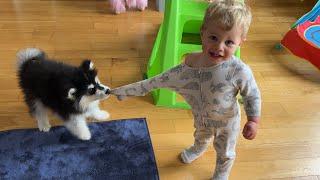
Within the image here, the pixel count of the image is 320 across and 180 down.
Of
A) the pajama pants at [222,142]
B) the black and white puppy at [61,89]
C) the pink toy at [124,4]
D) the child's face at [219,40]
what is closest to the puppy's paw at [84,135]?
the black and white puppy at [61,89]

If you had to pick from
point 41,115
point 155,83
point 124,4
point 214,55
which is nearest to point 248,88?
point 214,55

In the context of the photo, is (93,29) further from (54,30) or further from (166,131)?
(166,131)

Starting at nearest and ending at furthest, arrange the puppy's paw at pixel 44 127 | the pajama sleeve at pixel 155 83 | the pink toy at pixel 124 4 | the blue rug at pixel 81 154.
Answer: the pajama sleeve at pixel 155 83, the blue rug at pixel 81 154, the puppy's paw at pixel 44 127, the pink toy at pixel 124 4

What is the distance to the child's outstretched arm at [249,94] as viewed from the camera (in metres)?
0.91

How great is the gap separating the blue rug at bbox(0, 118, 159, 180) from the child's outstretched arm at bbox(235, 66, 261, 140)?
43 cm

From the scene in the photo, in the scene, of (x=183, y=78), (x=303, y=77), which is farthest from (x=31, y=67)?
(x=303, y=77)

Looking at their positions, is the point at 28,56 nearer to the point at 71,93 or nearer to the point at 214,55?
the point at 71,93

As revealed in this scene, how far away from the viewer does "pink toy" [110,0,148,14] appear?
2.14 meters

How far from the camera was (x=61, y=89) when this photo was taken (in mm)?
1145

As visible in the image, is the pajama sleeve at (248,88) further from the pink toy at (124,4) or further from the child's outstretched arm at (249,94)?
the pink toy at (124,4)

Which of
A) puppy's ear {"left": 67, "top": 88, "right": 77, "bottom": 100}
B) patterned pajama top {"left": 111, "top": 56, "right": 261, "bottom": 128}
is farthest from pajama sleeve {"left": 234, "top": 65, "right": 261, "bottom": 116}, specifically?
puppy's ear {"left": 67, "top": 88, "right": 77, "bottom": 100}

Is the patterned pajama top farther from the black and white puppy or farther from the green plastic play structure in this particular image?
the green plastic play structure

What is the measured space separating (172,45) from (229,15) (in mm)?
605

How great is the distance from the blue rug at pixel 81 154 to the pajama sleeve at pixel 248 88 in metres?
0.46
